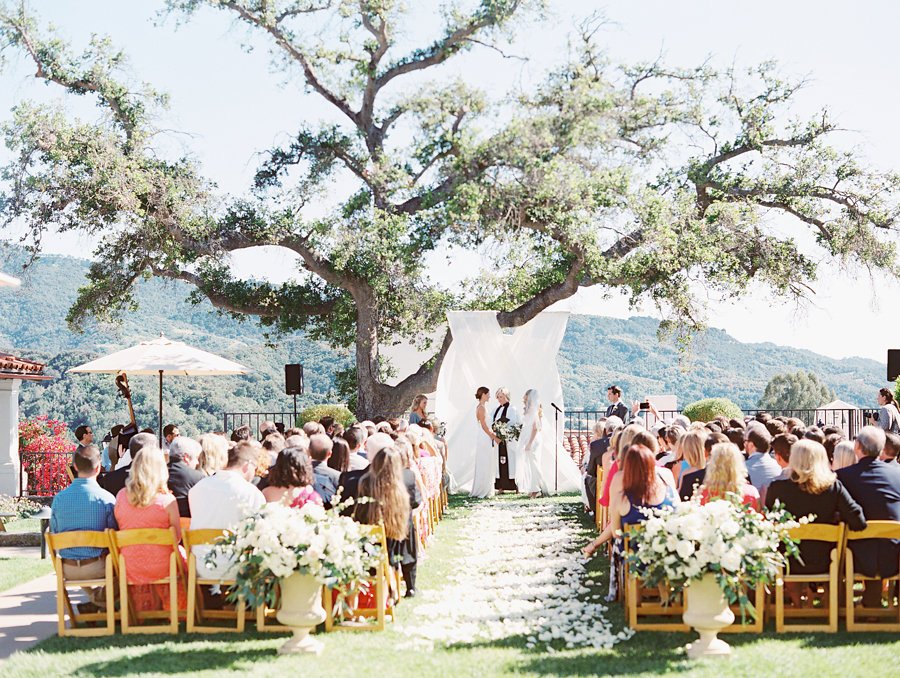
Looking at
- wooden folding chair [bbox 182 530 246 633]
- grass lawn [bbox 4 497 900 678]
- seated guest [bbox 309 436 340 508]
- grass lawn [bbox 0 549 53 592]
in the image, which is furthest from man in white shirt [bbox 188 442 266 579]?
grass lawn [bbox 0 549 53 592]

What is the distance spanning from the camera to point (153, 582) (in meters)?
6.90

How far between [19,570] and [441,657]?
222 inches

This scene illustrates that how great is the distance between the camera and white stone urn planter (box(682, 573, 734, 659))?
601 cm

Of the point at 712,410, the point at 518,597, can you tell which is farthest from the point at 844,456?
the point at 712,410

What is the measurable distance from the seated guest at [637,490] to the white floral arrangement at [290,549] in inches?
76.5

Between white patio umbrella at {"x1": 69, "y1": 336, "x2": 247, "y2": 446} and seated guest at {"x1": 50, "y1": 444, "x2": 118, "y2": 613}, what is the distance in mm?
6568

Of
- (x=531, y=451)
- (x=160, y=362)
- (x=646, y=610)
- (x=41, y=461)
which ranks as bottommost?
(x=646, y=610)

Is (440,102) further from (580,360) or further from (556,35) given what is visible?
(580,360)

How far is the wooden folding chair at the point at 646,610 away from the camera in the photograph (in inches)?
267

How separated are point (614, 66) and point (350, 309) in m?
7.13

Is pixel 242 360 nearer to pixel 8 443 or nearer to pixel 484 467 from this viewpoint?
pixel 8 443

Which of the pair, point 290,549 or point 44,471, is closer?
point 290,549

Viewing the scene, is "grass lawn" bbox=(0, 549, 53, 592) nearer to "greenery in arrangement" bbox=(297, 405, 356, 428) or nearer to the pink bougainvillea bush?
the pink bougainvillea bush

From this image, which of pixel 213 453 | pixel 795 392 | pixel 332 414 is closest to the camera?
pixel 213 453
